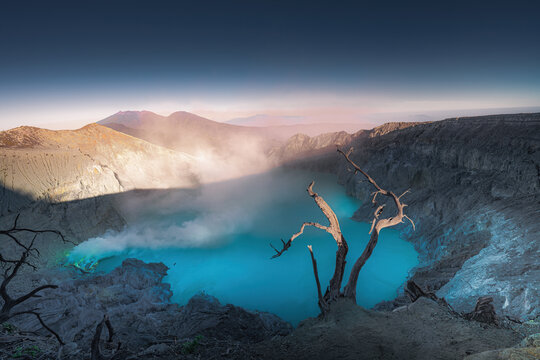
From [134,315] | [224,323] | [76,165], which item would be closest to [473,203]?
[224,323]

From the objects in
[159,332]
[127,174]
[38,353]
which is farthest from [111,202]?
[38,353]

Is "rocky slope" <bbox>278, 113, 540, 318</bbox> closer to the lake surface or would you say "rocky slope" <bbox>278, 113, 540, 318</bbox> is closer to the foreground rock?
the foreground rock

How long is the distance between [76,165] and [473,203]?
42498 mm

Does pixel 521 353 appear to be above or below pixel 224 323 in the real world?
above

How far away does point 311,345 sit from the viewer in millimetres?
6102


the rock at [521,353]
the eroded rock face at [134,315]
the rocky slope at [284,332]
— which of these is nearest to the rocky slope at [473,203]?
the rocky slope at [284,332]

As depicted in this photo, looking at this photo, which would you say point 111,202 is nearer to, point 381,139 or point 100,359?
point 100,359

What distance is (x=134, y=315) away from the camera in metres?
14.4

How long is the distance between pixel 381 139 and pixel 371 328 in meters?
41.2

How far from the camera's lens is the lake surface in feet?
67.5

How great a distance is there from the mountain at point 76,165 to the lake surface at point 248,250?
568 cm

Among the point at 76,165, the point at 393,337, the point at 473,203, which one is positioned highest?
the point at 76,165

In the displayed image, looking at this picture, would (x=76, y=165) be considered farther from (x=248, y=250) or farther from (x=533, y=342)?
(x=533, y=342)

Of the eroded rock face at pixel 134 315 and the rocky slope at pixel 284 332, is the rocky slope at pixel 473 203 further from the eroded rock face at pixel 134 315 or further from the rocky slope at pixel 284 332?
the eroded rock face at pixel 134 315
